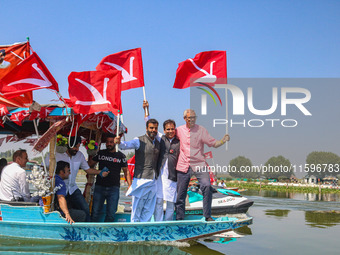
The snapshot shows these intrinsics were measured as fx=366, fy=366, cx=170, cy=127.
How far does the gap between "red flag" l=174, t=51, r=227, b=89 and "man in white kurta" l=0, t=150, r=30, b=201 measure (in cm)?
352

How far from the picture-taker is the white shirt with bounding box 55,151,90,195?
7238 mm

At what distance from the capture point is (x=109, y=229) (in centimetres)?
667

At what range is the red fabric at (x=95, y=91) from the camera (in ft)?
22.1

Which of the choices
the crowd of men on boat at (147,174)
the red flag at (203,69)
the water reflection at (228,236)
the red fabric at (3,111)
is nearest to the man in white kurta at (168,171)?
the crowd of men on boat at (147,174)

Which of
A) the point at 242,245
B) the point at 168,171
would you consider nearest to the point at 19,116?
the point at 168,171

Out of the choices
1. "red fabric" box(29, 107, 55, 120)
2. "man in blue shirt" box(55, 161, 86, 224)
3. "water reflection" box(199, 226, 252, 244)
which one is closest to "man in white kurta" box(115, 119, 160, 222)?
"man in blue shirt" box(55, 161, 86, 224)

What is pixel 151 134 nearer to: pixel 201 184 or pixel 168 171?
pixel 168 171

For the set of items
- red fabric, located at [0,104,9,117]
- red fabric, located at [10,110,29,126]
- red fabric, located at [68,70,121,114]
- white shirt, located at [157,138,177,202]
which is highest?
red fabric, located at [68,70,121,114]

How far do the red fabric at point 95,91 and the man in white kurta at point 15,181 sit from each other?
163cm

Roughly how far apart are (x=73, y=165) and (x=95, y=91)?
162 centimetres

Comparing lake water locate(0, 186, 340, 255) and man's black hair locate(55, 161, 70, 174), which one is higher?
man's black hair locate(55, 161, 70, 174)

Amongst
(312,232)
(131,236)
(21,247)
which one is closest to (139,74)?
(131,236)

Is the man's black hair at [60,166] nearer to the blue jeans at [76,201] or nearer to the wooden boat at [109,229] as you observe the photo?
the blue jeans at [76,201]

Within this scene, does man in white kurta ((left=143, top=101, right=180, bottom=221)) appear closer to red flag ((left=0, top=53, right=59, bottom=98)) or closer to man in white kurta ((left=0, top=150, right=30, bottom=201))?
red flag ((left=0, top=53, right=59, bottom=98))
